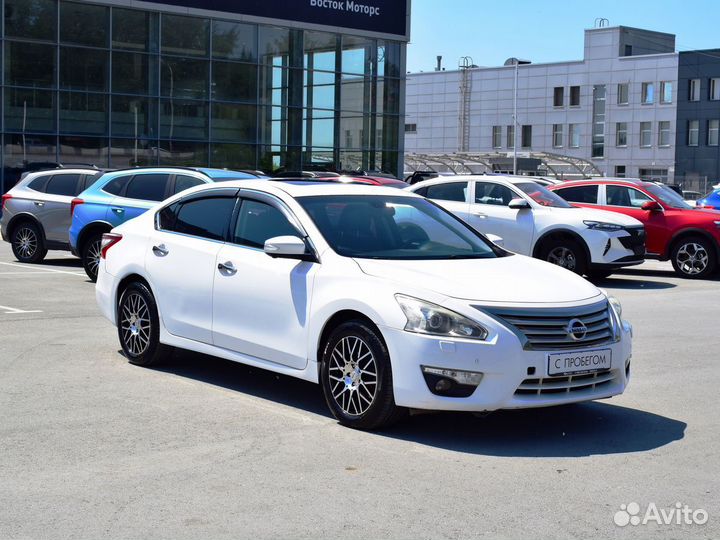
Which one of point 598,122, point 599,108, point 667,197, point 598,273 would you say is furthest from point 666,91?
point 598,273

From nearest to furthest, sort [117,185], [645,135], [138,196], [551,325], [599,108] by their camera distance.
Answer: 1. [551,325]
2. [138,196]
3. [117,185]
4. [645,135]
5. [599,108]

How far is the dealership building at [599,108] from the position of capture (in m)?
83.2

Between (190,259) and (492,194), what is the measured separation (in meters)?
10.8

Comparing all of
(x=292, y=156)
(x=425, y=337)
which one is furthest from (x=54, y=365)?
(x=292, y=156)

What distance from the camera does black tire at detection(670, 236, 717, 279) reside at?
62.2ft

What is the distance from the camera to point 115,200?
634 inches

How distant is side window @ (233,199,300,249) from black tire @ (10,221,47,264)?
11.6m

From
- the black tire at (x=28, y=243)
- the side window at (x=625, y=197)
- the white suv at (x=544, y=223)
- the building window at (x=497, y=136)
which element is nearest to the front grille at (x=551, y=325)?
the white suv at (x=544, y=223)

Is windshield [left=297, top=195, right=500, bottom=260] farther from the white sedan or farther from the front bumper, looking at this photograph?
the front bumper

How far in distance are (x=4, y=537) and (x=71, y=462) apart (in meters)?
1.27

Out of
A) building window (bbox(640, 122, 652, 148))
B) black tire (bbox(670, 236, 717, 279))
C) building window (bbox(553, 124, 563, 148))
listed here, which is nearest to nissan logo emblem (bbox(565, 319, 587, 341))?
black tire (bbox(670, 236, 717, 279))

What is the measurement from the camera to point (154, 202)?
1581 centimetres

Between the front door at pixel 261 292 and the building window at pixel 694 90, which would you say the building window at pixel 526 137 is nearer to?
the building window at pixel 694 90

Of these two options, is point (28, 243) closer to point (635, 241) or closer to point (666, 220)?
point (635, 241)
